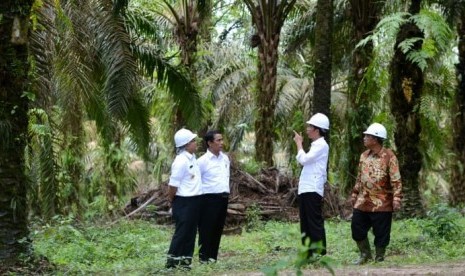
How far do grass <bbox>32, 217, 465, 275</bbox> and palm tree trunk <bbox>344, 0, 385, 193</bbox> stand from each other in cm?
192

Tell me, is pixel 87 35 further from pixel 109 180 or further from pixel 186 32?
pixel 109 180

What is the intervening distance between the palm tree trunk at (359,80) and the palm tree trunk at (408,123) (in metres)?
1.41

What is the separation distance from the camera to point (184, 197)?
8.39 meters

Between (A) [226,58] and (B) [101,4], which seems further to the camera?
(A) [226,58]

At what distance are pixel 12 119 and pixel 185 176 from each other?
199 cm

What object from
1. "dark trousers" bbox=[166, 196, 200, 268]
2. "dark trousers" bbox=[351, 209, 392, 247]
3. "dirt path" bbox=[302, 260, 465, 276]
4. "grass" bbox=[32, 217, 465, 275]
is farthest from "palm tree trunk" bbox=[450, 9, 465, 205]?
"dark trousers" bbox=[166, 196, 200, 268]

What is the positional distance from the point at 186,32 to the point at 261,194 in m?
4.43

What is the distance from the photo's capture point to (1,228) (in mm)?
8016

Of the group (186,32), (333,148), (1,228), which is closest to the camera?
(1,228)

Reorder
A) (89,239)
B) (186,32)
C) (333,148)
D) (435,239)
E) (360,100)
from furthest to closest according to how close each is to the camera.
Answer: (333,148) < (186,32) < (360,100) < (89,239) < (435,239)

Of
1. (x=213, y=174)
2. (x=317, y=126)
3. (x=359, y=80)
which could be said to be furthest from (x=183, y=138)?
(x=359, y=80)

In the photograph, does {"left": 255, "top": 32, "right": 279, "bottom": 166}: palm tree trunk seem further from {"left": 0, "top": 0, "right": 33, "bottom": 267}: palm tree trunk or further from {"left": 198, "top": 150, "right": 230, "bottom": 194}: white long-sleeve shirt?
{"left": 0, "top": 0, "right": 33, "bottom": 267}: palm tree trunk

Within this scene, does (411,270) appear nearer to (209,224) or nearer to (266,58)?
(209,224)

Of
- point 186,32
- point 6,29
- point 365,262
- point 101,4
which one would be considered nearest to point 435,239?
point 365,262
